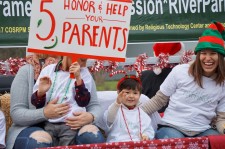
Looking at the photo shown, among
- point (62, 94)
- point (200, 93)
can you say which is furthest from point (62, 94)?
point (200, 93)

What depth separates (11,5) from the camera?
5023 mm

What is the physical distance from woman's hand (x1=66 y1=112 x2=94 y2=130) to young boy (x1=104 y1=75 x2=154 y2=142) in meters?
0.33

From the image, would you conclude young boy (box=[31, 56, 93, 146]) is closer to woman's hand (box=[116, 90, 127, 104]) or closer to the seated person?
woman's hand (box=[116, 90, 127, 104])

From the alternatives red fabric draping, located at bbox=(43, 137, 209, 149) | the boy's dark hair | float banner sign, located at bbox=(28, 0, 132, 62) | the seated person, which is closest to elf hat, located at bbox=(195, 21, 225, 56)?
the boy's dark hair

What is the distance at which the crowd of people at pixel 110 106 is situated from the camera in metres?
4.10

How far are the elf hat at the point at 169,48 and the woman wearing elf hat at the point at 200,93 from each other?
3.86 feet

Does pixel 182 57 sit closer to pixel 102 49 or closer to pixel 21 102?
pixel 102 49

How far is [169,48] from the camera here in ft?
19.0

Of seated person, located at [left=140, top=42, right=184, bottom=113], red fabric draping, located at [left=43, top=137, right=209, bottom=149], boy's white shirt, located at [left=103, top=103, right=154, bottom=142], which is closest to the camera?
red fabric draping, located at [left=43, top=137, right=209, bottom=149]

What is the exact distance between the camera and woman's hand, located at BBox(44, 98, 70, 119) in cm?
406

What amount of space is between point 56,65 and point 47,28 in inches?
13.7

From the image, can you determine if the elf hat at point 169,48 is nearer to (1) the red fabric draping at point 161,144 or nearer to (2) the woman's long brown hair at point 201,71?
(2) the woman's long brown hair at point 201,71

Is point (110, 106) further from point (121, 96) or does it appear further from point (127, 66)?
point (127, 66)

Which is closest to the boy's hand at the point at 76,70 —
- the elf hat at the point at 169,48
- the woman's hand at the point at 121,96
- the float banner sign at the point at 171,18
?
the woman's hand at the point at 121,96
